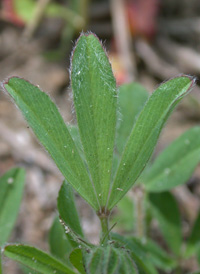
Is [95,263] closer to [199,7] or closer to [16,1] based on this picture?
[16,1]

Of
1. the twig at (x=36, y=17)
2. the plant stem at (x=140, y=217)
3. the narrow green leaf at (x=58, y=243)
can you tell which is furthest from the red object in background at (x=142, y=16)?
the narrow green leaf at (x=58, y=243)

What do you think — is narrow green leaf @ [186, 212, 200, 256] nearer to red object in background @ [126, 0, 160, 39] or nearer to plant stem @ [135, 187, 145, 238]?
plant stem @ [135, 187, 145, 238]

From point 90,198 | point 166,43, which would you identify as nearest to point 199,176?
point 166,43

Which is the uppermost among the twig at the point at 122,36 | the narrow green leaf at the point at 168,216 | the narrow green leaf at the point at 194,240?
the twig at the point at 122,36

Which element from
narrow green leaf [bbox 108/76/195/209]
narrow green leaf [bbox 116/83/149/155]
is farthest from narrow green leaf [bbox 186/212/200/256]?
narrow green leaf [bbox 108/76/195/209]

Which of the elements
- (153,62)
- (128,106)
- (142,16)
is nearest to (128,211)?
(128,106)

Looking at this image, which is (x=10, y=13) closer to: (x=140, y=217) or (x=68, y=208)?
(x=140, y=217)

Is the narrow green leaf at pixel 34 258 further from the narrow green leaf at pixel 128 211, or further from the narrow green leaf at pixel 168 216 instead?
the narrow green leaf at pixel 128 211
